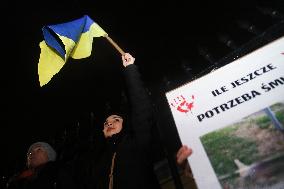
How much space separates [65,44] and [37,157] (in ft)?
5.16

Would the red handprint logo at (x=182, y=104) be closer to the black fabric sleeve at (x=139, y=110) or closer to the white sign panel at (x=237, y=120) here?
the white sign panel at (x=237, y=120)

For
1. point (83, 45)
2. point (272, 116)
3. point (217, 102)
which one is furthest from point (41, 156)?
Answer: point (272, 116)

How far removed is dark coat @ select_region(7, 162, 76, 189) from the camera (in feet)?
11.7

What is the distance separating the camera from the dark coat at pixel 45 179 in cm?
357

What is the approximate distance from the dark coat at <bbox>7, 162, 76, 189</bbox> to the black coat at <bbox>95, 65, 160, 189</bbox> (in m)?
0.49

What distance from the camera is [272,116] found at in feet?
7.95

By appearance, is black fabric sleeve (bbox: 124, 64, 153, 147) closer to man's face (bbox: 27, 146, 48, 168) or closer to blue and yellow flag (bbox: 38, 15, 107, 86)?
blue and yellow flag (bbox: 38, 15, 107, 86)

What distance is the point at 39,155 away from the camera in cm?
447

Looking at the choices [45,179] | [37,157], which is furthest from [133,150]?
[37,157]

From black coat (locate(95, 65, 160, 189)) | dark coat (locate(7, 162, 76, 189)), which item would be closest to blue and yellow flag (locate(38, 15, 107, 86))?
black coat (locate(95, 65, 160, 189))

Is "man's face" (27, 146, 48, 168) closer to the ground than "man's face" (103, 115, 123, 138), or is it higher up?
higher up

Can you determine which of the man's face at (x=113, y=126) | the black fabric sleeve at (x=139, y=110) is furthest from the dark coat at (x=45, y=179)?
the black fabric sleeve at (x=139, y=110)

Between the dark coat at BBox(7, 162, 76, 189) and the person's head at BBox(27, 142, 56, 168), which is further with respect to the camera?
the person's head at BBox(27, 142, 56, 168)

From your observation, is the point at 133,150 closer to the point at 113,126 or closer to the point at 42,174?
the point at 113,126
